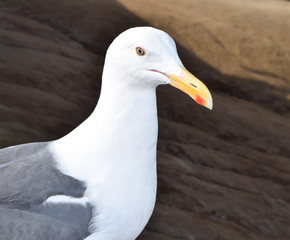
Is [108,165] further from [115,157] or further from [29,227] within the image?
[29,227]

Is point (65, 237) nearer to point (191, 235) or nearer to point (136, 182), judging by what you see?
point (136, 182)

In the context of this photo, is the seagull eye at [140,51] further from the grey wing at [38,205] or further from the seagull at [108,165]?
the grey wing at [38,205]

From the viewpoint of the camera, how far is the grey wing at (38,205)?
4.37 feet

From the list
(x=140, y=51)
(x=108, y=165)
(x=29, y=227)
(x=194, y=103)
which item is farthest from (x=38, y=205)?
(x=194, y=103)

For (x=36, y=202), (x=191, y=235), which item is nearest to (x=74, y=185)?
(x=36, y=202)

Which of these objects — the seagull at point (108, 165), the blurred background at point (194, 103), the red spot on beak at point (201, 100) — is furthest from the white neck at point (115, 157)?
the blurred background at point (194, 103)

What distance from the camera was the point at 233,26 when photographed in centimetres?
211

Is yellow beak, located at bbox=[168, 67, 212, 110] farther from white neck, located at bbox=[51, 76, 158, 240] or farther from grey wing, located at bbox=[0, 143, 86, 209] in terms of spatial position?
grey wing, located at bbox=[0, 143, 86, 209]

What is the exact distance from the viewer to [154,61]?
130 centimetres

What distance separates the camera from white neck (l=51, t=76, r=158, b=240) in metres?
1.40

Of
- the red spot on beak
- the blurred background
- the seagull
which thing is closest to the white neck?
the seagull

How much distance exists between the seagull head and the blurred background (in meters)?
0.81

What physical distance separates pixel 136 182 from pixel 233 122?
2.49 ft

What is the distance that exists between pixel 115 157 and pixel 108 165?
25mm
